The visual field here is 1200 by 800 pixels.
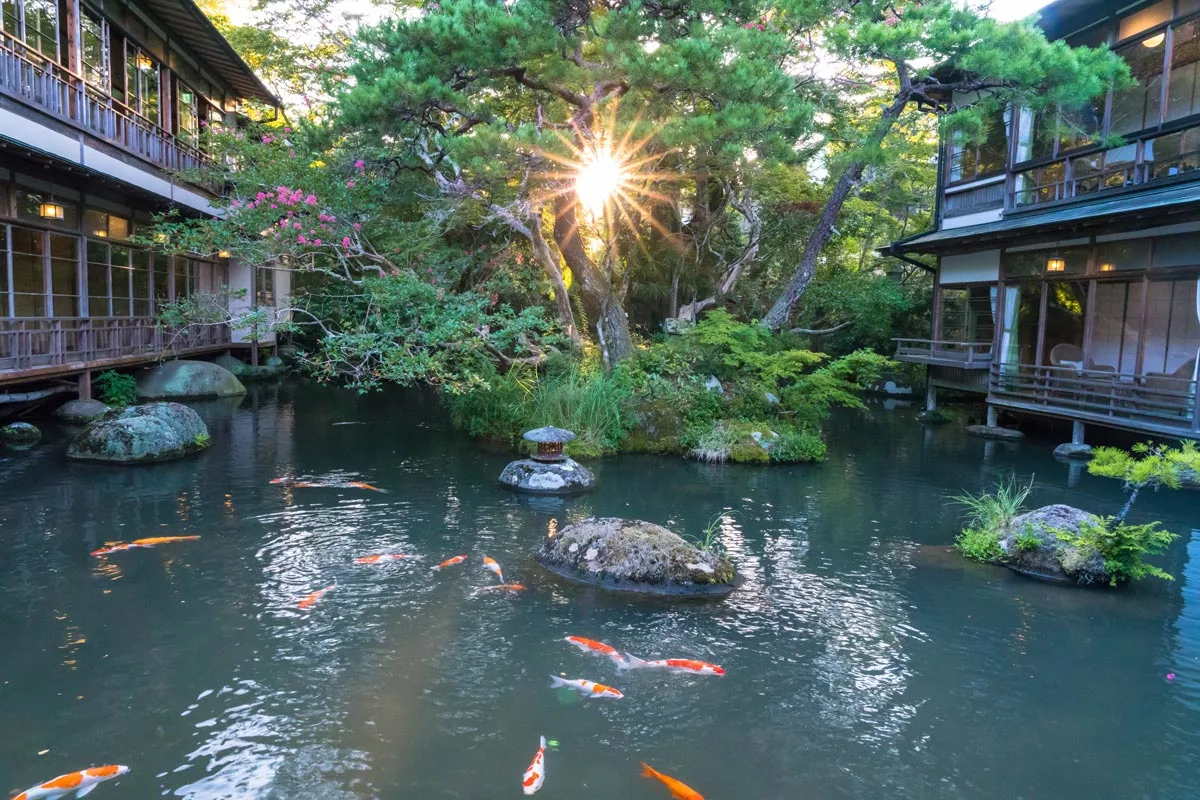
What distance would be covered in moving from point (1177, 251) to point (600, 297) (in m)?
10.1

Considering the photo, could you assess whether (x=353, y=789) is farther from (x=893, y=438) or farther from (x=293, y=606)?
(x=893, y=438)

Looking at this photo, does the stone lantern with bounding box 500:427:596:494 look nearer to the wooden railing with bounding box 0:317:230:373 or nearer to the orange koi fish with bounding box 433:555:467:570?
the orange koi fish with bounding box 433:555:467:570

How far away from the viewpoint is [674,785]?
431 cm

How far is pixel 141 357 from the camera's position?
16266mm

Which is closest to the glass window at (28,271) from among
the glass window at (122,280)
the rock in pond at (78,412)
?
the rock in pond at (78,412)

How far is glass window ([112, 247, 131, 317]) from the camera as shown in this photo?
16.6 m

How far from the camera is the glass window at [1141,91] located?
1455cm

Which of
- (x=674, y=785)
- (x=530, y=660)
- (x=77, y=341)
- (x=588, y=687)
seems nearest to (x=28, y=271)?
(x=77, y=341)

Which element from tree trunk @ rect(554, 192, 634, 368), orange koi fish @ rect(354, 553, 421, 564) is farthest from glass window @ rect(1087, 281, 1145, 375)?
orange koi fish @ rect(354, 553, 421, 564)

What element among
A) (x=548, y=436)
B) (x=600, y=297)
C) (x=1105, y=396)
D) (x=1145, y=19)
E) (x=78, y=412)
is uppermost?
(x=1145, y=19)

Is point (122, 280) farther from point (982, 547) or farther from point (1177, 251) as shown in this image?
point (1177, 251)

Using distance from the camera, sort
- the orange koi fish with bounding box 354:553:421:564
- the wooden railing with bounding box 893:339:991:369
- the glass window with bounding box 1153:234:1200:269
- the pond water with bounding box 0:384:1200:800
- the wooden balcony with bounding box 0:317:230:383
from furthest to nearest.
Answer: the wooden railing with bounding box 893:339:991:369, the glass window with bounding box 1153:234:1200:269, the wooden balcony with bounding box 0:317:230:383, the orange koi fish with bounding box 354:553:421:564, the pond water with bounding box 0:384:1200:800

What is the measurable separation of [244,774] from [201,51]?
70.1 feet

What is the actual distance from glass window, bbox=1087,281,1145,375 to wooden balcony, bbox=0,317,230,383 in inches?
744
